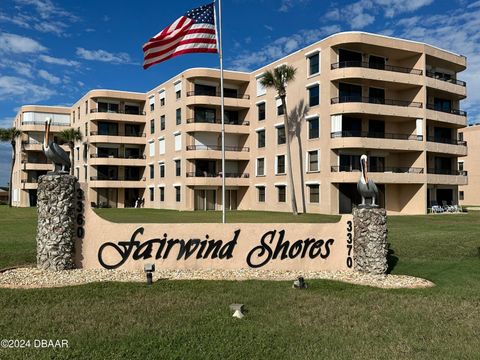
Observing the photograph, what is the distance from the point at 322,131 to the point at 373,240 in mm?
28815

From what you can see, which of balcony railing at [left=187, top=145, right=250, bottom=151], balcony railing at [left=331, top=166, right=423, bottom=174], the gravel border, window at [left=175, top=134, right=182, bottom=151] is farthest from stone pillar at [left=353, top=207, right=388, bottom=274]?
window at [left=175, top=134, right=182, bottom=151]

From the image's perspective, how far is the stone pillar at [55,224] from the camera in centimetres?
1092

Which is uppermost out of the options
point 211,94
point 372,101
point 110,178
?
point 211,94

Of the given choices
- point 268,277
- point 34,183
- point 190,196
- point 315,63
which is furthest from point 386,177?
point 34,183

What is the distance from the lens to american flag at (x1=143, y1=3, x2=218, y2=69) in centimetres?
1761

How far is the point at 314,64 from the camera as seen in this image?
40906 millimetres

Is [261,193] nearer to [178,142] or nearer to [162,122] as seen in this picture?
[178,142]

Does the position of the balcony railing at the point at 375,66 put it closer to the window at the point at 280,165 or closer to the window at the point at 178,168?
the window at the point at 280,165

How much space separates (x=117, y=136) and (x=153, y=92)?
7.80m

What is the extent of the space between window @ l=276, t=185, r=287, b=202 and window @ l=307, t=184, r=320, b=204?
363cm

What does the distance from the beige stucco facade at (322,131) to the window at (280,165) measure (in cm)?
19

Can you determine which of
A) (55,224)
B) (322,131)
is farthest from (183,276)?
(322,131)

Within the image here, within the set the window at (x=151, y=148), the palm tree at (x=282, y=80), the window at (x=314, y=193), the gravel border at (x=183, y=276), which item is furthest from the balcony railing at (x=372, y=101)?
the gravel border at (x=183, y=276)

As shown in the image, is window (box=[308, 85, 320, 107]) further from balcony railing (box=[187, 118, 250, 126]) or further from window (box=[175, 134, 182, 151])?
window (box=[175, 134, 182, 151])
